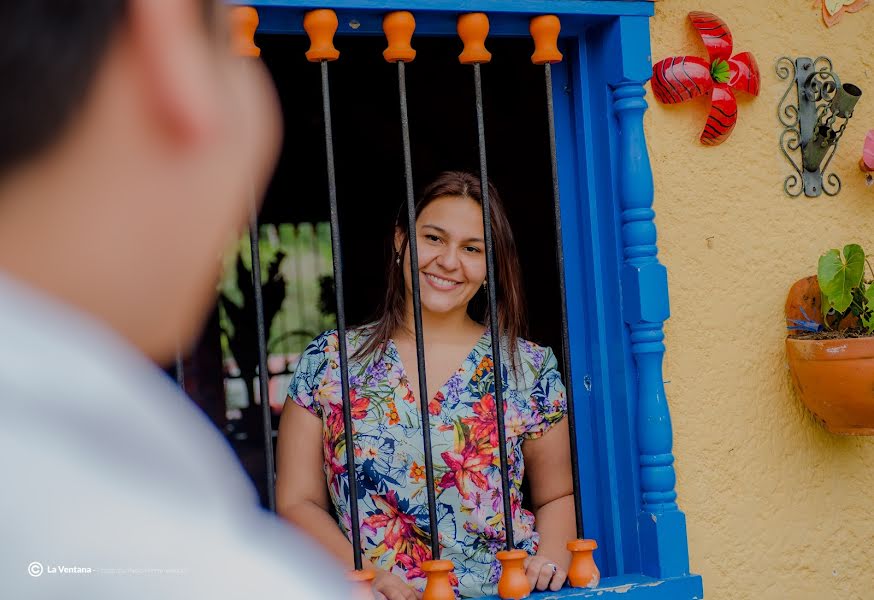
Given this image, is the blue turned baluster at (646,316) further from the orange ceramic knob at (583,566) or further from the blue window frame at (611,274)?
the orange ceramic knob at (583,566)

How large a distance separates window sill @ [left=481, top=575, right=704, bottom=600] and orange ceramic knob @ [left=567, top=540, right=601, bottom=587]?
18 mm

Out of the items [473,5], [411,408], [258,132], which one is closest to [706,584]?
[411,408]

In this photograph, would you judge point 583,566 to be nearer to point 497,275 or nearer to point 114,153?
point 497,275

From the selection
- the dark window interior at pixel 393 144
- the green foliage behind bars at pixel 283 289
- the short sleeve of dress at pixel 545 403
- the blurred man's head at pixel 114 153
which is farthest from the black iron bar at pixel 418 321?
the green foliage behind bars at pixel 283 289

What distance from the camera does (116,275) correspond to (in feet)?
1.35

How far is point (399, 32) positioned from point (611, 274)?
725 mm

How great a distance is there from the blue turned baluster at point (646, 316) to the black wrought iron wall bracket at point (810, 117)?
1.45ft

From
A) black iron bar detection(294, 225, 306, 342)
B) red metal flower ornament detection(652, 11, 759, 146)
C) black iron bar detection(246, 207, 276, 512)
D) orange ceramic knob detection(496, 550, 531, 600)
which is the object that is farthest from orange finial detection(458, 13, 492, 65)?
black iron bar detection(294, 225, 306, 342)

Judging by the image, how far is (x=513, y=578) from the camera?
210cm

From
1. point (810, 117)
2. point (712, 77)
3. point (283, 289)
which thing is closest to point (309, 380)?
point (712, 77)

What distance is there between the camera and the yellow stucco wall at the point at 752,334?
2361 mm

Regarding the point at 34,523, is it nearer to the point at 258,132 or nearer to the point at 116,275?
the point at 116,275

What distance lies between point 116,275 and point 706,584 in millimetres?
2172

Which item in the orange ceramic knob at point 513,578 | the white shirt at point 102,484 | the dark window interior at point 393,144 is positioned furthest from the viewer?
the dark window interior at point 393,144
